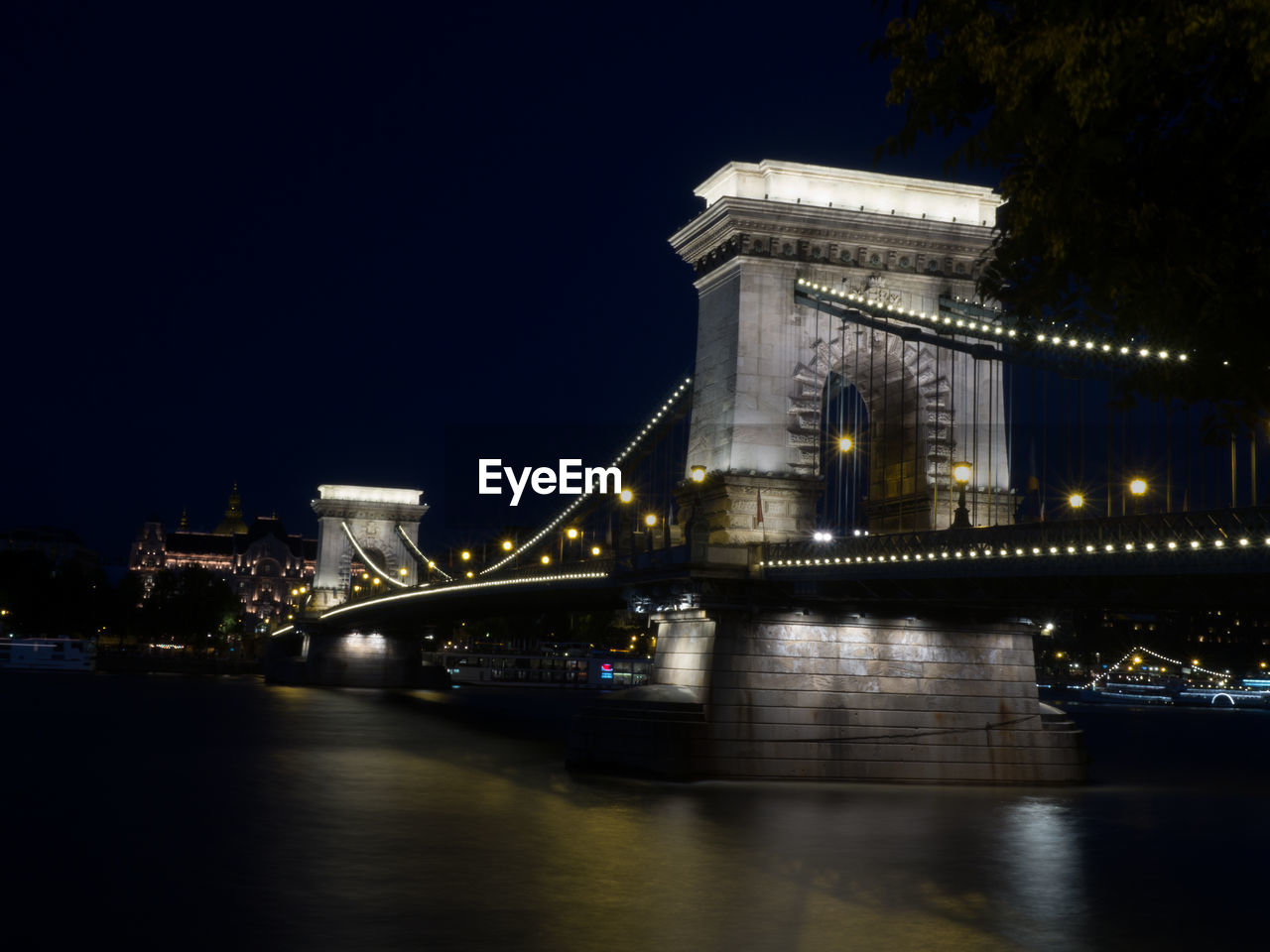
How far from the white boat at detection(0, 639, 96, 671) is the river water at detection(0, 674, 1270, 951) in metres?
80.9

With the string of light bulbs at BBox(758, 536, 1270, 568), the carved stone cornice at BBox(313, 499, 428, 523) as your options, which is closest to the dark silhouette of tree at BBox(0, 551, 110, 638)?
the carved stone cornice at BBox(313, 499, 428, 523)

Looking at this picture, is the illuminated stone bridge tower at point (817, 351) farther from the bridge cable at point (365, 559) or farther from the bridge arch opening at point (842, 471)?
the bridge cable at point (365, 559)

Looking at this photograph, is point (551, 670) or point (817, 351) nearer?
point (817, 351)

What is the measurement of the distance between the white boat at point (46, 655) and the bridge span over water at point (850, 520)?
8252 cm

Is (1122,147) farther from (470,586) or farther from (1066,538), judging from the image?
(470,586)

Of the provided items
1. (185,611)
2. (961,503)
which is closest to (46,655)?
(185,611)

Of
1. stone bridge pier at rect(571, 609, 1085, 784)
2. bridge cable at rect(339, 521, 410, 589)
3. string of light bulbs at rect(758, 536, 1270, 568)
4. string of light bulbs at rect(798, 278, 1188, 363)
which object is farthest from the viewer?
bridge cable at rect(339, 521, 410, 589)

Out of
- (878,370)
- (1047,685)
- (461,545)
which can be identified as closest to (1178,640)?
(1047,685)

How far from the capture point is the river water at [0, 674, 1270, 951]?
1833 cm

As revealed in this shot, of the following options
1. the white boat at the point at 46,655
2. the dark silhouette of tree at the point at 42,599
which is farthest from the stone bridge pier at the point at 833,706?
the dark silhouette of tree at the point at 42,599

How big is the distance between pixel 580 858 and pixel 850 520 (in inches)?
673

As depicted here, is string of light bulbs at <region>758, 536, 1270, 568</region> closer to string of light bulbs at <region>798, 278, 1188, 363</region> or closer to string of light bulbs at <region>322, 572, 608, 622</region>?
string of light bulbs at <region>798, 278, 1188, 363</region>

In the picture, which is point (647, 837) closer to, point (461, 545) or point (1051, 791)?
point (1051, 791)

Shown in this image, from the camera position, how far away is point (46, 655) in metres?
123
